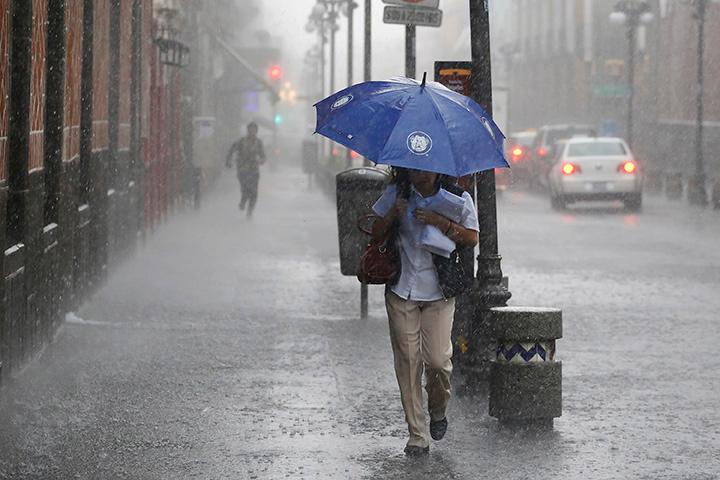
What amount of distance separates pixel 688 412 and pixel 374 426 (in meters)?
1.91

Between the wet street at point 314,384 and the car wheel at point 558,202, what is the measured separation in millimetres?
13474

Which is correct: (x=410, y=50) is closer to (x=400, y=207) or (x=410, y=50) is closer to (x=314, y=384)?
(x=314, y=384)

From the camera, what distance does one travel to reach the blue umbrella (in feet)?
25.6

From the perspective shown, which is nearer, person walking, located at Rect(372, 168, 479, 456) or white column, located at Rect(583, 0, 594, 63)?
person walking, located at Rect(372, 168, 479, 456)

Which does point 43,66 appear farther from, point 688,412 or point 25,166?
point 688,412

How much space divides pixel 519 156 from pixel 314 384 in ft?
132

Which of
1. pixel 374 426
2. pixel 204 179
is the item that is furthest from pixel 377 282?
pixel 204 179

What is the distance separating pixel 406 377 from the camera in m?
8.30

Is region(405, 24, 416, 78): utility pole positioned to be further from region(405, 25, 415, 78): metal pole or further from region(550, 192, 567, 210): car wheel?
region(550, 192, 567, 210): car wheel

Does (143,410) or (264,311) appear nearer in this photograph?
(143,410)

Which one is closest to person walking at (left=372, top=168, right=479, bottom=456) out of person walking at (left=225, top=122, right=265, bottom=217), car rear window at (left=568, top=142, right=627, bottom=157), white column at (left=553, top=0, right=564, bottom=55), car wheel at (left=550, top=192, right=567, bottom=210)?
person walking at (left=225, top=122, right=265, bottom=217)

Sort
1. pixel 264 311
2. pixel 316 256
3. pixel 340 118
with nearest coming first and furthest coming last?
pixel 340 118
pixel 264 311
pixel 316 256

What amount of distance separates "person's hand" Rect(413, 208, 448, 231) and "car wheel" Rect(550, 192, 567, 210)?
1066 inches

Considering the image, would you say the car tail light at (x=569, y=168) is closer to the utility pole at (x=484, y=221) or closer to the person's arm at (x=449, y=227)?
the utility pole at (x=484, y=221)
